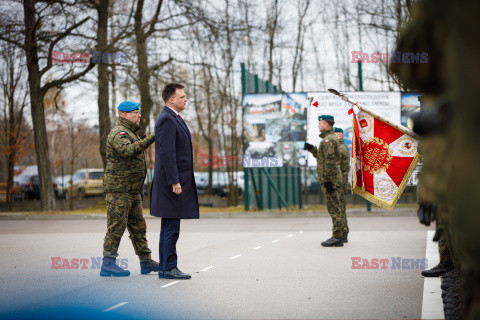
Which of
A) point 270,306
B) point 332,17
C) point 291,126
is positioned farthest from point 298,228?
point 332,17

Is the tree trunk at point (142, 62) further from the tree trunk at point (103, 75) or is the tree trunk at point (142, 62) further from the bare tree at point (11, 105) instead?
the bare tree at point (11, 105)

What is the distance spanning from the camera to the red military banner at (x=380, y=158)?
22.2 feet

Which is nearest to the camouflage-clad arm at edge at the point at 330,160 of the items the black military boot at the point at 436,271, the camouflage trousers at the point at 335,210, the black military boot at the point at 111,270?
the camouflage trousers at the point at 335,210

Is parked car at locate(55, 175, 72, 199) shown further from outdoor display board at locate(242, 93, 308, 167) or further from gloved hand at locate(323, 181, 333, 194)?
gloved hand at locate(323, 181, 333, 194)

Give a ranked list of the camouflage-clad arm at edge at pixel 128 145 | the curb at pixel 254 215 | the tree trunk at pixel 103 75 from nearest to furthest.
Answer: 1. the camouflage-clad arm at edge at pixel 128 145
2. the curb at pixel 254 215
3. the tree trunk at pixel 103 75

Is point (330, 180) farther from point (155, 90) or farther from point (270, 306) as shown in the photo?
point (155, 90)

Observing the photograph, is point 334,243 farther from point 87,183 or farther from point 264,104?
point 87,183

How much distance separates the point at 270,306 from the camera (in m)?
5.60

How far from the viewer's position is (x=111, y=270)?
7.48 meters

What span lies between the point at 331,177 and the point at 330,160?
0.94 feet

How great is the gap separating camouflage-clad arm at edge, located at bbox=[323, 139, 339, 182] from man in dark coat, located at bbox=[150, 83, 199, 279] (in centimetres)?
381

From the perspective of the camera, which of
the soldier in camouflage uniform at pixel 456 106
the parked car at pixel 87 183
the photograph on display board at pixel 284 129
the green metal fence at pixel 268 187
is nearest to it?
the soldier in camouflage uniform at pixel 456 106

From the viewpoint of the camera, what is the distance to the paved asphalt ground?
5465mm

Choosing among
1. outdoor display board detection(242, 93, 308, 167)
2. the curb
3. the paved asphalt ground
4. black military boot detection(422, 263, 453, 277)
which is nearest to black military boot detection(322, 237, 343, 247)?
the paved asphalt ground
